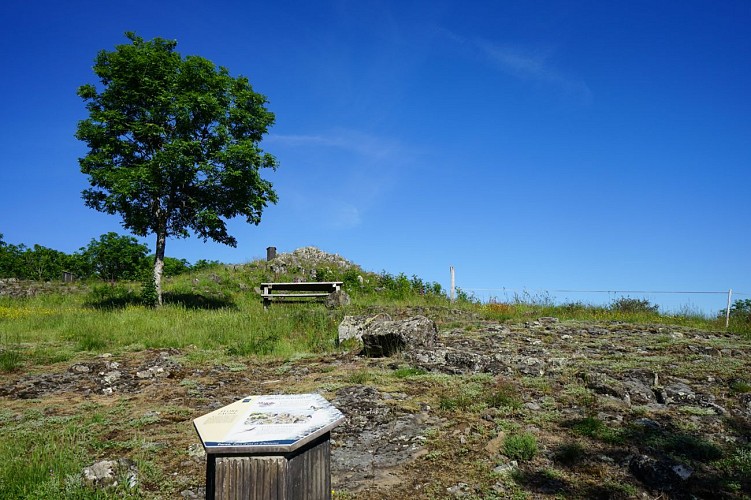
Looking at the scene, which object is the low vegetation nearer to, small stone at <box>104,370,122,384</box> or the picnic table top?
small stone at <box>104,370,122,384</box>

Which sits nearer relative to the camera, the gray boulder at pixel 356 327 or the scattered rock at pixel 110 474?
the scattered rock at pixel 110 474

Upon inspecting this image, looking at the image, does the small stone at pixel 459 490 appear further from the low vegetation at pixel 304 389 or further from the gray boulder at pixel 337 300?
the gray boulder at pixel 337 300

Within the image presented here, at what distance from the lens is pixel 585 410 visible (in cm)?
697

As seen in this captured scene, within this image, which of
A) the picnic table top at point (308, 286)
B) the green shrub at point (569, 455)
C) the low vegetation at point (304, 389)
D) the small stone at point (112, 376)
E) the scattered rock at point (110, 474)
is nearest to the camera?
the scattered rock at point (110, 474)

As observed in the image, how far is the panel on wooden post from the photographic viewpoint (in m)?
3.02

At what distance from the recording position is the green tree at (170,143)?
66.1ft

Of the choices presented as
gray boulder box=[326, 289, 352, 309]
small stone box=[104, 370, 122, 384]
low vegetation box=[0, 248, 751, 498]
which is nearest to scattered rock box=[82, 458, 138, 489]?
low vegetation box=[0, 248, 751, 498]

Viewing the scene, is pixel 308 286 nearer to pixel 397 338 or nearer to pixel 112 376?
pixel 397 338

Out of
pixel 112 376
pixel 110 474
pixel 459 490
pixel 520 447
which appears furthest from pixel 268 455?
pixel 112 376

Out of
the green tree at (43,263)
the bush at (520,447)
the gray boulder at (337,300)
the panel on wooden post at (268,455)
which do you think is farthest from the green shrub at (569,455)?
the green tree at (43,263)

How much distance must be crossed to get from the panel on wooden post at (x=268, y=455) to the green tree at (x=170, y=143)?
17.8 m

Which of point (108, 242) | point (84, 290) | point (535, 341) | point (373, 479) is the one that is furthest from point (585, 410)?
point (108, 242)

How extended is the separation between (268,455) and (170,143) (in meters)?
18.8

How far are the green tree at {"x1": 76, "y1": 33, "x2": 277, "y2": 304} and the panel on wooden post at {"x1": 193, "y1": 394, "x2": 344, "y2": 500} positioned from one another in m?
17.8
